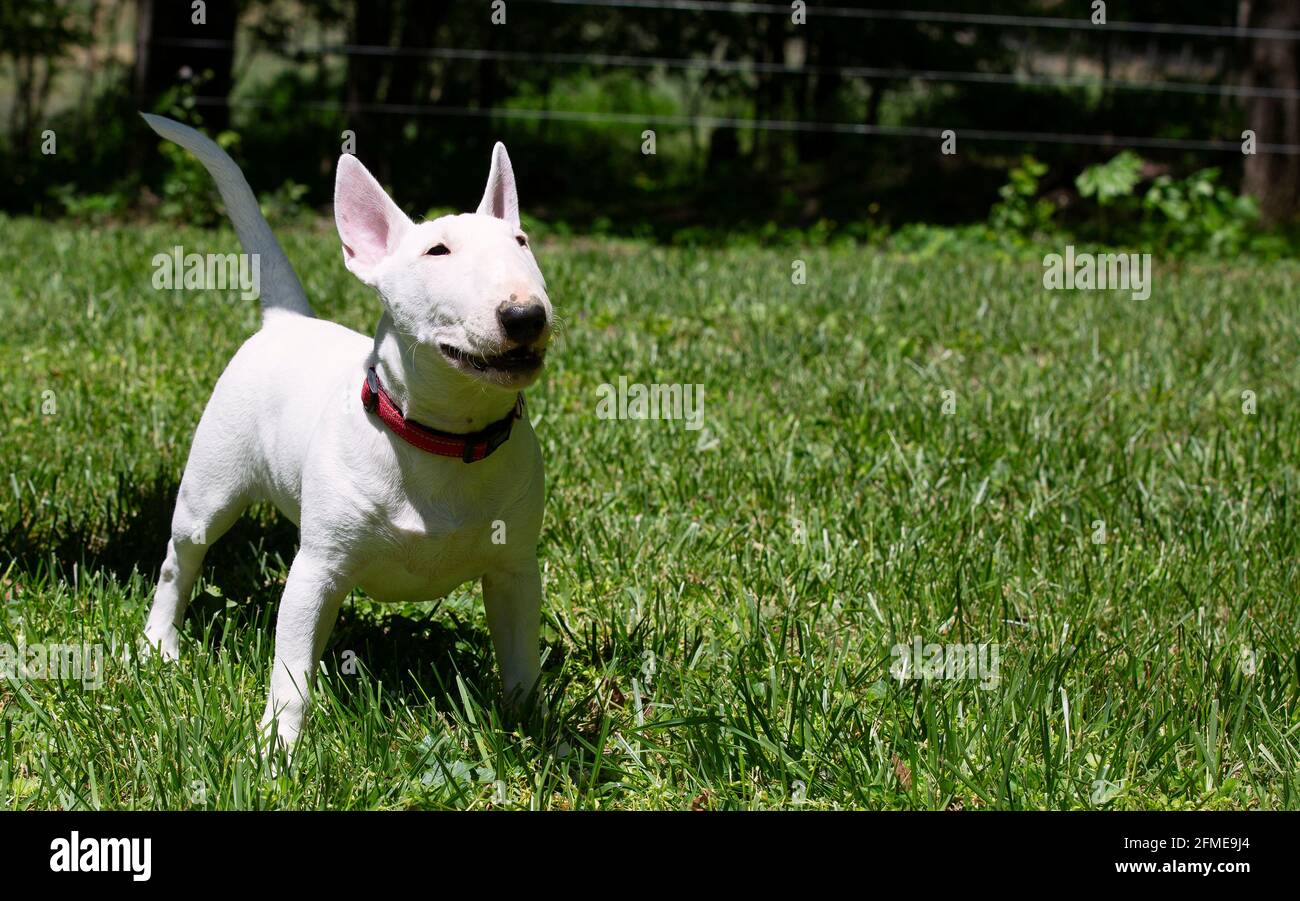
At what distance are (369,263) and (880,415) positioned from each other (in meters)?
2.99

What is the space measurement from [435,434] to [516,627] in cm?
53

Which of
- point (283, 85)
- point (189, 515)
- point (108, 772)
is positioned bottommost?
point (108, 772)

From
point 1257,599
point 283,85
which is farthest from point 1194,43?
point 1257,599

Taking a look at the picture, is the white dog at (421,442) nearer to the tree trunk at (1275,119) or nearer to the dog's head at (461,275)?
the dog's head at (461,275)

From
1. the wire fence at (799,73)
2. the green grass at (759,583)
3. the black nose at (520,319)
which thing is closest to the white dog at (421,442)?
the black nose at (520,319)

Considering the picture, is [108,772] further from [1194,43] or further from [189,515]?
[1194,43]

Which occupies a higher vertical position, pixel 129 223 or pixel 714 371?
pixel 129 223

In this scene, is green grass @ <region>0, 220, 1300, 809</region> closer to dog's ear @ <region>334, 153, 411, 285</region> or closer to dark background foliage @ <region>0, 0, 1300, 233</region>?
dog's ear @ <region>334, 153, 411, 285</region>

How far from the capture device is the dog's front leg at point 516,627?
114 inches

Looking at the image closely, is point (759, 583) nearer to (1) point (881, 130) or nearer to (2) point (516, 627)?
(2) point (516, 627)

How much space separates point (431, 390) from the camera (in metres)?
2.64

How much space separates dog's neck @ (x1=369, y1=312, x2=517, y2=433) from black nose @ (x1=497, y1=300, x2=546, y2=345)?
0.22 metres

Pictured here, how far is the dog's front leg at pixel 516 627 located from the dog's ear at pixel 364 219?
730 mm

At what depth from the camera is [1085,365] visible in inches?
246
